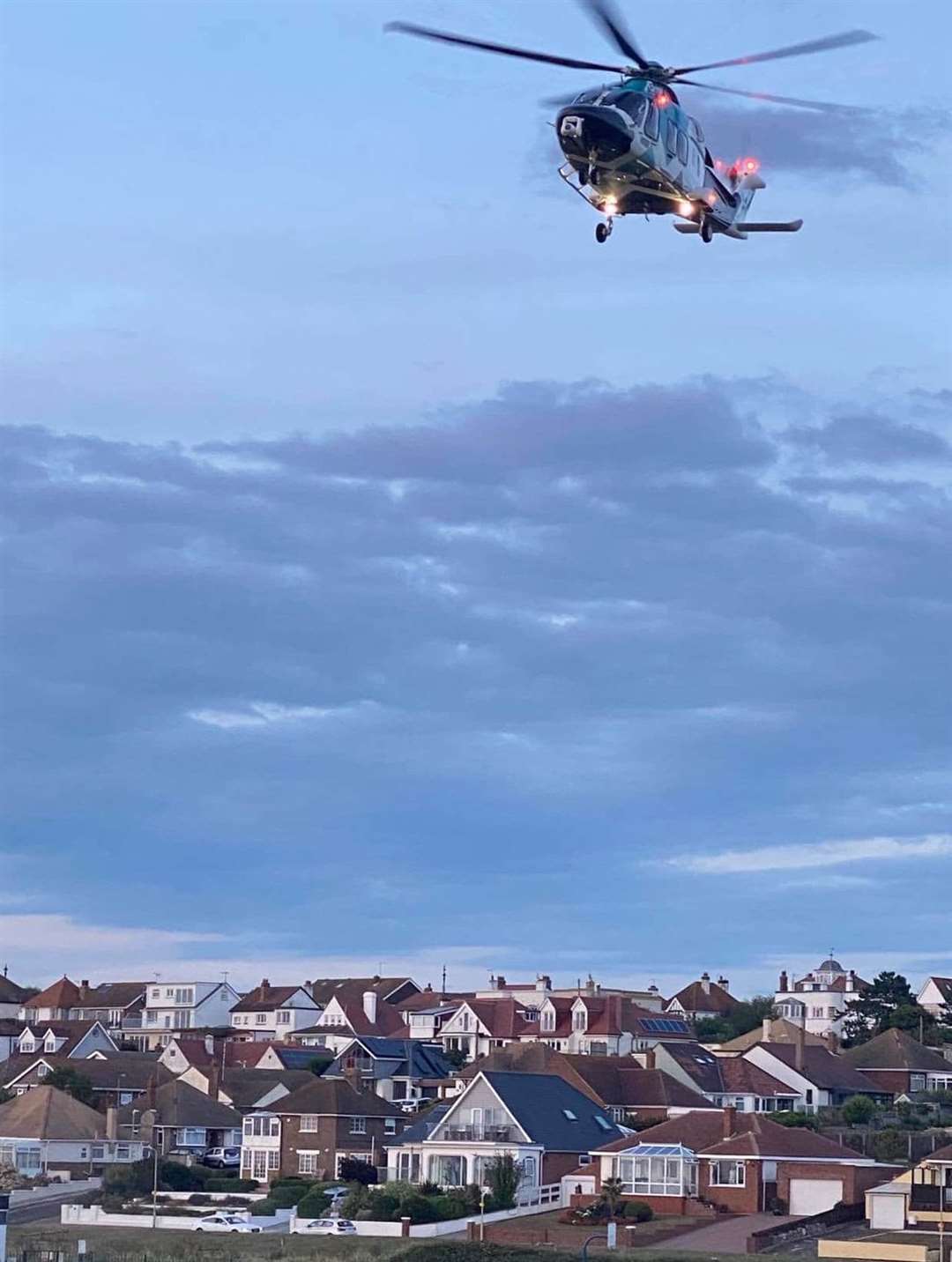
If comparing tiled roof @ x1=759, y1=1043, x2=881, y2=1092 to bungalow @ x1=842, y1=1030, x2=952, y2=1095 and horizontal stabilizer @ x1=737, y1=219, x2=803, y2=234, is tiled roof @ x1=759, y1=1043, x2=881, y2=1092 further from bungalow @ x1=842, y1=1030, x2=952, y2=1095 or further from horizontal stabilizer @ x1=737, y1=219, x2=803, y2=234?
horizontal stabilizer @ x1=737, y1=219, x2=803, y2=234

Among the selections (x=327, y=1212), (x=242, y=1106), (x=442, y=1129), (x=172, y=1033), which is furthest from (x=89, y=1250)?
(x=172, y=1033)

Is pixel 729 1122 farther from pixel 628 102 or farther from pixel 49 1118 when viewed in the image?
pixel 628 102

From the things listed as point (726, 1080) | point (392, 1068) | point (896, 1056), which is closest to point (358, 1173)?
point (726, 1080)

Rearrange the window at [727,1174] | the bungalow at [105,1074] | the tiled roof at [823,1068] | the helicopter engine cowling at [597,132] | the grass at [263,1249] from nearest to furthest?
the helicopter engine cowling at [597,132], the grass at [263,1249], the window at [727,1174], the tiled roof at [823,1068], the bungalow at [105,1074]

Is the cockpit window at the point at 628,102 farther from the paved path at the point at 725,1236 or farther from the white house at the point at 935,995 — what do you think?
the white house at the point at 935,995

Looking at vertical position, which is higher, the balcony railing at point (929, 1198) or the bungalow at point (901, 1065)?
the bungalow at point (901, 1065)

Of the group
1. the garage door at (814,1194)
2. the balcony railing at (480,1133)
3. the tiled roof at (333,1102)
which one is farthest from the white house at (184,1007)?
the garage door at (814,1194)

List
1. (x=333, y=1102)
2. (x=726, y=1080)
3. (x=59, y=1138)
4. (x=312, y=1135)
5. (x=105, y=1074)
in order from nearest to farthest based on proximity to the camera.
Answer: (x=312, y=1135), (x=333, y=1102), (x=59, y=1138), (x=726, y=1080), (x=105, y=1074)

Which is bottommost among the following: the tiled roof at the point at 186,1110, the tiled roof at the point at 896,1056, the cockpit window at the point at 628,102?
the tiled roof at the point at 186,1110
